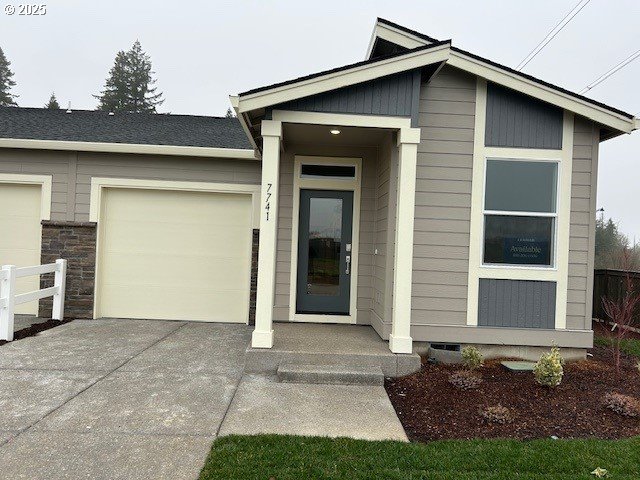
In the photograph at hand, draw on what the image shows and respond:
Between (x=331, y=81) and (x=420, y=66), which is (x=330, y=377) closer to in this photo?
(x=331, y=81)

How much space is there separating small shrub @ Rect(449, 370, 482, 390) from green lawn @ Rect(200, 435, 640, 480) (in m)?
1.03

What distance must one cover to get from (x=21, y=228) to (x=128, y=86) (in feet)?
104

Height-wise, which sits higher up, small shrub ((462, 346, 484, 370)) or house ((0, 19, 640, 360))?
house ((0, 19, 640, 360))

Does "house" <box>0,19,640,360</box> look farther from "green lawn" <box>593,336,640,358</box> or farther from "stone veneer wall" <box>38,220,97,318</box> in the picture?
"green lawn" <box>593,336,640,358</box>

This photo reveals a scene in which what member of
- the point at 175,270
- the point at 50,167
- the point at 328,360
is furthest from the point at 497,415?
the point at 50,167

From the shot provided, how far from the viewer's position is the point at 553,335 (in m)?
5.28

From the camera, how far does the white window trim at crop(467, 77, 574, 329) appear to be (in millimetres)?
5305

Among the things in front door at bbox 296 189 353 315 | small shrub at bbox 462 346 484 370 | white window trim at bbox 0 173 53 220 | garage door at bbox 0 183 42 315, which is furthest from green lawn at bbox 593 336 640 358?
garage door at bbox 0 183 42 315

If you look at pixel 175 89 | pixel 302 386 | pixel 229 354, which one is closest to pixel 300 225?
pixel 229 354

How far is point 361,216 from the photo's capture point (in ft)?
21.4

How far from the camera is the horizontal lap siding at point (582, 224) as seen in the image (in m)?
5.32

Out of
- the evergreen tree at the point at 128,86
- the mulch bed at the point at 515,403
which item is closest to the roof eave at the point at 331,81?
the mulch bed at the point at 515,403

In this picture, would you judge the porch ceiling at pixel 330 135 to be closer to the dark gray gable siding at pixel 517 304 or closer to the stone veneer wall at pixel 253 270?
the stone veneer wall at pixel 253 270

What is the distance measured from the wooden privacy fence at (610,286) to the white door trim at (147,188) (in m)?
7.21
